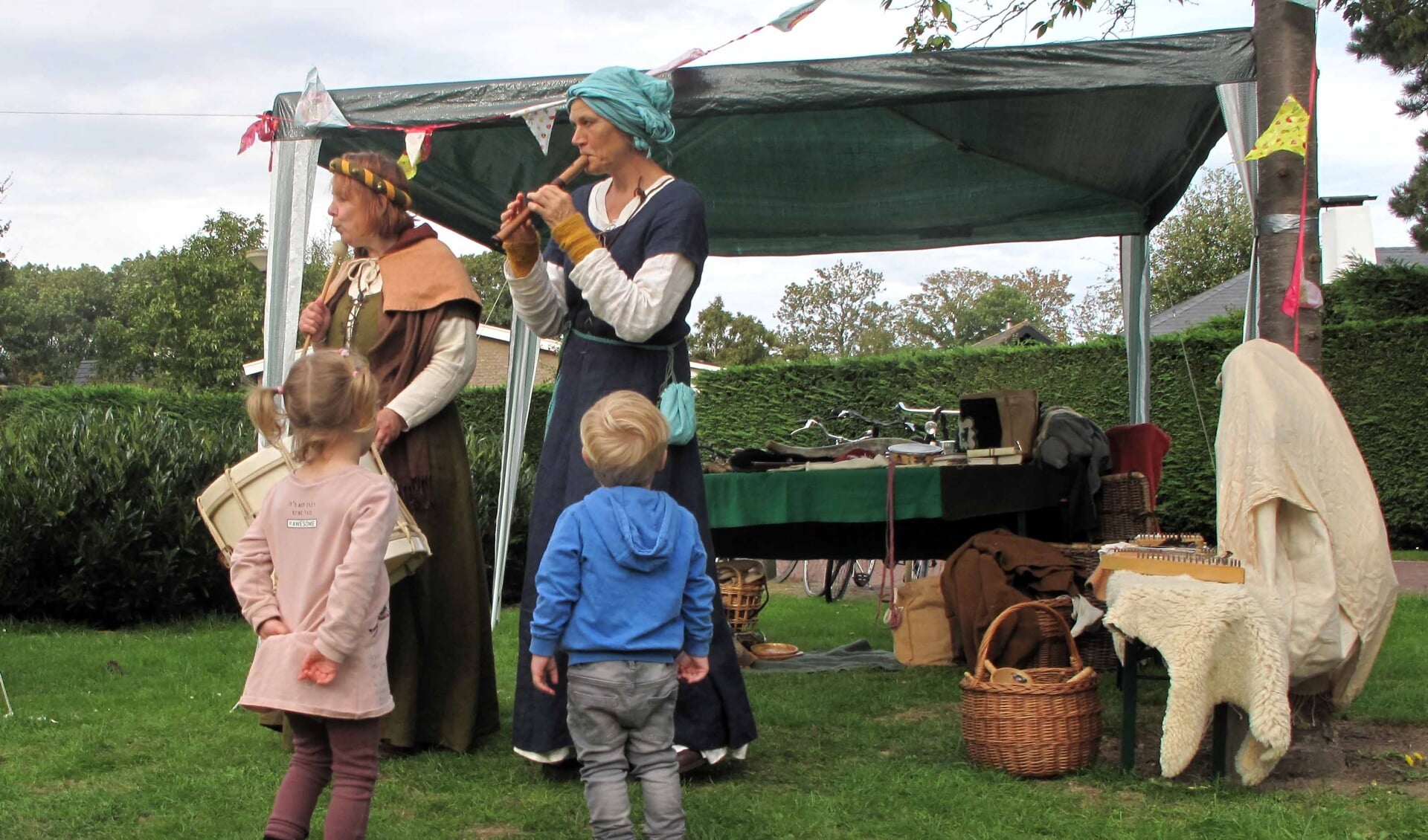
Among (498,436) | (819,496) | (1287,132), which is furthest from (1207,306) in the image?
(1287,132)

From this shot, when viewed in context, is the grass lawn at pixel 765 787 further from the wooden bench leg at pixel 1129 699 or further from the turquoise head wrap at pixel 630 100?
the turquoise head wrap at pixel 630 100

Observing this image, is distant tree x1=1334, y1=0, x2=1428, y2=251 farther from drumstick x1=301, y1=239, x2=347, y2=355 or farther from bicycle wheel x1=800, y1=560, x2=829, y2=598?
drumstick x1=301, y1=239, x2=347, y2=355

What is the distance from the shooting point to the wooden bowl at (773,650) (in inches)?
250

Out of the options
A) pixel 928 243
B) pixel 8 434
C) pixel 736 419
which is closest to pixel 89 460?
pixel 8 434

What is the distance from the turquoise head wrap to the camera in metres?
3.45

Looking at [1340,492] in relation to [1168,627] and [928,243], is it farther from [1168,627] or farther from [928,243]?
[928,243]

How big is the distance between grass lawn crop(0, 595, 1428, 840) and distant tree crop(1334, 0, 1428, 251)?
555 centimetres

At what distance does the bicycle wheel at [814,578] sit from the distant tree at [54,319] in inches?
2388

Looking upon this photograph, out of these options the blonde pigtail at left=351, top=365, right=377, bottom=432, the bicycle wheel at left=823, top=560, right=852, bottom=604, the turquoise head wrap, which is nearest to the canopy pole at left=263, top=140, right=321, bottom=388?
the turquoise head wrap

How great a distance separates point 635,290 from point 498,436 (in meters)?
10.3

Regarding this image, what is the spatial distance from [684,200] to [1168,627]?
1.71 m

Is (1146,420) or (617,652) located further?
(1146,420)

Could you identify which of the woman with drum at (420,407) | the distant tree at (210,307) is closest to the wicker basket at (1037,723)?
the woman with drum at (420,407)

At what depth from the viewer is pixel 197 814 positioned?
10.8ft
